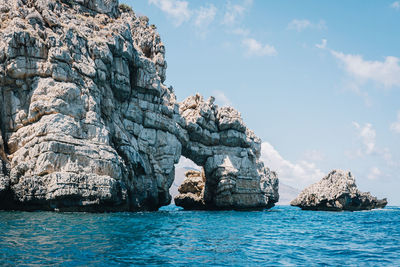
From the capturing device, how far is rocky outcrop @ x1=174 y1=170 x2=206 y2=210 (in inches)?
3155

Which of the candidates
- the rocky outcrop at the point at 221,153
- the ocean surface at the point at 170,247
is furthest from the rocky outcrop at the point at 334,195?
the ocean surface at the point at 170,247

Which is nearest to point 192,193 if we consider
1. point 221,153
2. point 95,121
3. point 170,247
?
point 221,153

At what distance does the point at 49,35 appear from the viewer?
47.9m

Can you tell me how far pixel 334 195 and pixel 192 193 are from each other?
3347cm

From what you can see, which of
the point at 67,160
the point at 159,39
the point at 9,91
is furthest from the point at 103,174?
the point at 159,39

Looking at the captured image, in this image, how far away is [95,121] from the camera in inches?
1832

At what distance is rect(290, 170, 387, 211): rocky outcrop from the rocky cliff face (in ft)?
73.9

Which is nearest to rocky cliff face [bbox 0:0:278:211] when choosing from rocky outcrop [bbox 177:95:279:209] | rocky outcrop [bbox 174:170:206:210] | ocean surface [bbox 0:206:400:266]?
rocky outcrop [bbox 177:95:279:209]

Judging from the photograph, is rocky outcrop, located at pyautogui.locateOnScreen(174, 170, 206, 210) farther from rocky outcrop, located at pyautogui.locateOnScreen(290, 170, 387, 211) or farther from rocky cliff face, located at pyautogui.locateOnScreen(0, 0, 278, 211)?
rocky outcrop, located at pyautogui.locateOnScreen(290, 170, 387, 211)

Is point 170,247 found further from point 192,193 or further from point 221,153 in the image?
point 192,193

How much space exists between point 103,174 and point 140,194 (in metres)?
12.6

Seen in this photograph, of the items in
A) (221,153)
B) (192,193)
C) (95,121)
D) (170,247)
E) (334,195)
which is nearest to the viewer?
(170,247)

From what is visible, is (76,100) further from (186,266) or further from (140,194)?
(186,266)

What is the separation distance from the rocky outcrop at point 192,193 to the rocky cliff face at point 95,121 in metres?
6.73
